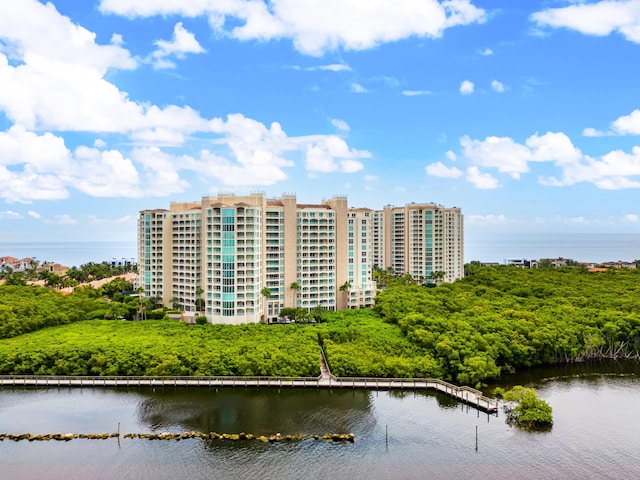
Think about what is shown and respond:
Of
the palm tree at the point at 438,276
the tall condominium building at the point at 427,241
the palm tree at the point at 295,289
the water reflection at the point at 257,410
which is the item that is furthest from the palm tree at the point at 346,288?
the tall condominium building at the point at 427,241

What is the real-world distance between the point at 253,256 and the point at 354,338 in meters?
18.6

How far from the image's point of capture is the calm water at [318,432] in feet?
105

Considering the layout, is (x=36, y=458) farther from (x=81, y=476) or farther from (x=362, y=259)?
(x=362, y=259)

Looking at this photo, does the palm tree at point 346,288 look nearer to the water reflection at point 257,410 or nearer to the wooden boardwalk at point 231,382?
the wooden boardwalk at point 231,382

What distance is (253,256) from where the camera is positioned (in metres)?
66.8

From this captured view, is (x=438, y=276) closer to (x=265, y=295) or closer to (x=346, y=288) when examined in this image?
(x=346, y=288)

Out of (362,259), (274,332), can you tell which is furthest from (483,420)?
(362,259)

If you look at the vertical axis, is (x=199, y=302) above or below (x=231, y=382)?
above

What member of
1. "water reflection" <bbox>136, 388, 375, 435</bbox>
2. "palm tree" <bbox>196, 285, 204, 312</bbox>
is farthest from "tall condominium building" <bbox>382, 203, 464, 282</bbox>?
"water reflection" <bbox>136, 388, 375, 435</bbox>

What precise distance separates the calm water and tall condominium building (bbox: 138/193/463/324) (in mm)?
22657

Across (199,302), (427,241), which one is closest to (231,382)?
(199,302)

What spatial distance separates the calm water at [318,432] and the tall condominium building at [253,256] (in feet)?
74.3

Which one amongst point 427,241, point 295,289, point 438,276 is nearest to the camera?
Answer: point 295,289

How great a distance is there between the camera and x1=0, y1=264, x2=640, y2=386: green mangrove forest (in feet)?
155
